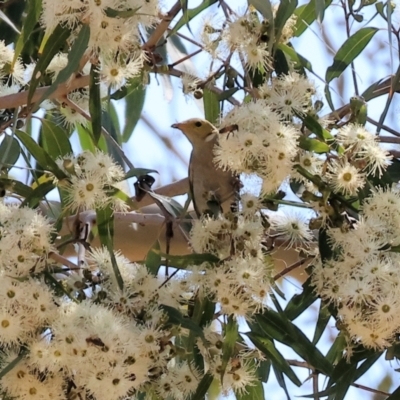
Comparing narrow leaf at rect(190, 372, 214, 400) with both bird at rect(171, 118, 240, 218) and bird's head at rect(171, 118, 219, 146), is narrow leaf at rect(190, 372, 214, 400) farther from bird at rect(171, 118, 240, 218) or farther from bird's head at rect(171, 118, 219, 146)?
bird's head at rect(171, 118, 219, 146)

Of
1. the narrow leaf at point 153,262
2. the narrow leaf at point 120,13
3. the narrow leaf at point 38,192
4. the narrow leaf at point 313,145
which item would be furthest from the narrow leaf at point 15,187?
the narrow leaf at point 313,145

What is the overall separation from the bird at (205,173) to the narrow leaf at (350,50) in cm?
25

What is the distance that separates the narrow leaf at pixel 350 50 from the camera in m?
1.69

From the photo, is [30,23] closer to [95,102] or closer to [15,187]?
[95,102]

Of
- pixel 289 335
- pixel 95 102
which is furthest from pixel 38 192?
pixel 289 335

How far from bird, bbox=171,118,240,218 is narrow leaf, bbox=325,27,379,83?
0.25 meters

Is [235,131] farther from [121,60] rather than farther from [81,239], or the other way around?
[81,239]

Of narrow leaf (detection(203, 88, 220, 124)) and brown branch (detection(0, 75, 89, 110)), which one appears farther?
narrow leaf (detection(203, 88, 220, 124))

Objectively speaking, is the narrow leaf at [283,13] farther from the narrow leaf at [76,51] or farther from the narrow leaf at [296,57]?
the narrow leaf at [76,51]

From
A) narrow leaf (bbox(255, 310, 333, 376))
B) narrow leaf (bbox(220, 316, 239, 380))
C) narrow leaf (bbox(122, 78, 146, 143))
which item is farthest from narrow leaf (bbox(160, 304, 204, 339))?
narrow leaf (bbox(122, 78, 146, 143))

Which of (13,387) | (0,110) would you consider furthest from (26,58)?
(13,387)

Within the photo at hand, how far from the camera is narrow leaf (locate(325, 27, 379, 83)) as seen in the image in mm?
1686

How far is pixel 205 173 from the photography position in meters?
1.91

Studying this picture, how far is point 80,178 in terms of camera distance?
4.69 feet
